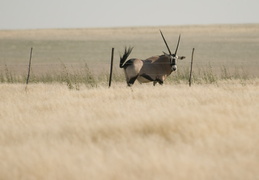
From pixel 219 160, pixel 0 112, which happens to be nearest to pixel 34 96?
pixel 0 112

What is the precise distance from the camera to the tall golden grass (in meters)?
6.03

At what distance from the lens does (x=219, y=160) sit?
6340 millimetres

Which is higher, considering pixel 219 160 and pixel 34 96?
pixel 219 160

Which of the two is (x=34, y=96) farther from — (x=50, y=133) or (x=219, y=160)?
(x=219, y=160)

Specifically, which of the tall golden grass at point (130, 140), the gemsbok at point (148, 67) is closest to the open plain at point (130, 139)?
the tall golden grass at point (130, 140)

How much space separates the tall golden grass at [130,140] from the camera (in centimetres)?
603

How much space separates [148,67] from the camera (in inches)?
685

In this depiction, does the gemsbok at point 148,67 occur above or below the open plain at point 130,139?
below

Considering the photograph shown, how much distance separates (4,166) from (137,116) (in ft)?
10.5

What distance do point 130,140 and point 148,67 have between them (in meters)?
9.82

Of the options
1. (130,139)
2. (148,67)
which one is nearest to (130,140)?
(130,139)

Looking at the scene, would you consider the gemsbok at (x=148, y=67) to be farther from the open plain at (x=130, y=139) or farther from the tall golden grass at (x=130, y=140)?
the tall golden grass at (x=130, y=140)

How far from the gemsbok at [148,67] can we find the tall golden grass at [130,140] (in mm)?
5051

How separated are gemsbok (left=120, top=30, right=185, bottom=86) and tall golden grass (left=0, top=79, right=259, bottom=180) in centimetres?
505
